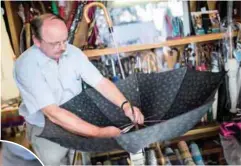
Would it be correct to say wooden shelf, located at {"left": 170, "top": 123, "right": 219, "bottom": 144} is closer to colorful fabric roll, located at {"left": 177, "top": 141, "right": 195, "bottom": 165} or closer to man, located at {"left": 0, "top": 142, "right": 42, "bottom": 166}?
colorful fabric roll, located at {"left": 177, "top": 141, "right": 195, "bottom": 165}

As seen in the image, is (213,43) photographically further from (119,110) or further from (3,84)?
(3,84)

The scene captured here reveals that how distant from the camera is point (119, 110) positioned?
1.02m

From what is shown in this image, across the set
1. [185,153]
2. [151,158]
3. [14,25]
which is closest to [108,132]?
[151,158]

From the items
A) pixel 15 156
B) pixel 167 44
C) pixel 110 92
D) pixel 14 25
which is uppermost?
pixel 14 25

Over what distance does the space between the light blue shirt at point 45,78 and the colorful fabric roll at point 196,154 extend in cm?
43

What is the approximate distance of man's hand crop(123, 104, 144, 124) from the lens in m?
1.00

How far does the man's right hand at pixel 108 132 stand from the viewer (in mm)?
952

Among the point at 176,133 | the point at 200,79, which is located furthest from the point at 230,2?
the point at 176,133

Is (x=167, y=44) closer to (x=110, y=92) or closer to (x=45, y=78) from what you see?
(x=110, y=92)

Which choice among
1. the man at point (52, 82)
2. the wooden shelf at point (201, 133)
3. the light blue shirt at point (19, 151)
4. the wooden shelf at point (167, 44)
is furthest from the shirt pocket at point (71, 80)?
the wooden shelf at point (201, 133)

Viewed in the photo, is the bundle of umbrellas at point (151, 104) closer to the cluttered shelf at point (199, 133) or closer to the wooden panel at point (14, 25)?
the cluttered shelf at point (199, 133)

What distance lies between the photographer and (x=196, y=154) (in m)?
1.11

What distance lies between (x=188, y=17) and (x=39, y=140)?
2.05 ft

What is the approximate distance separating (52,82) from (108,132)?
0.23 m
